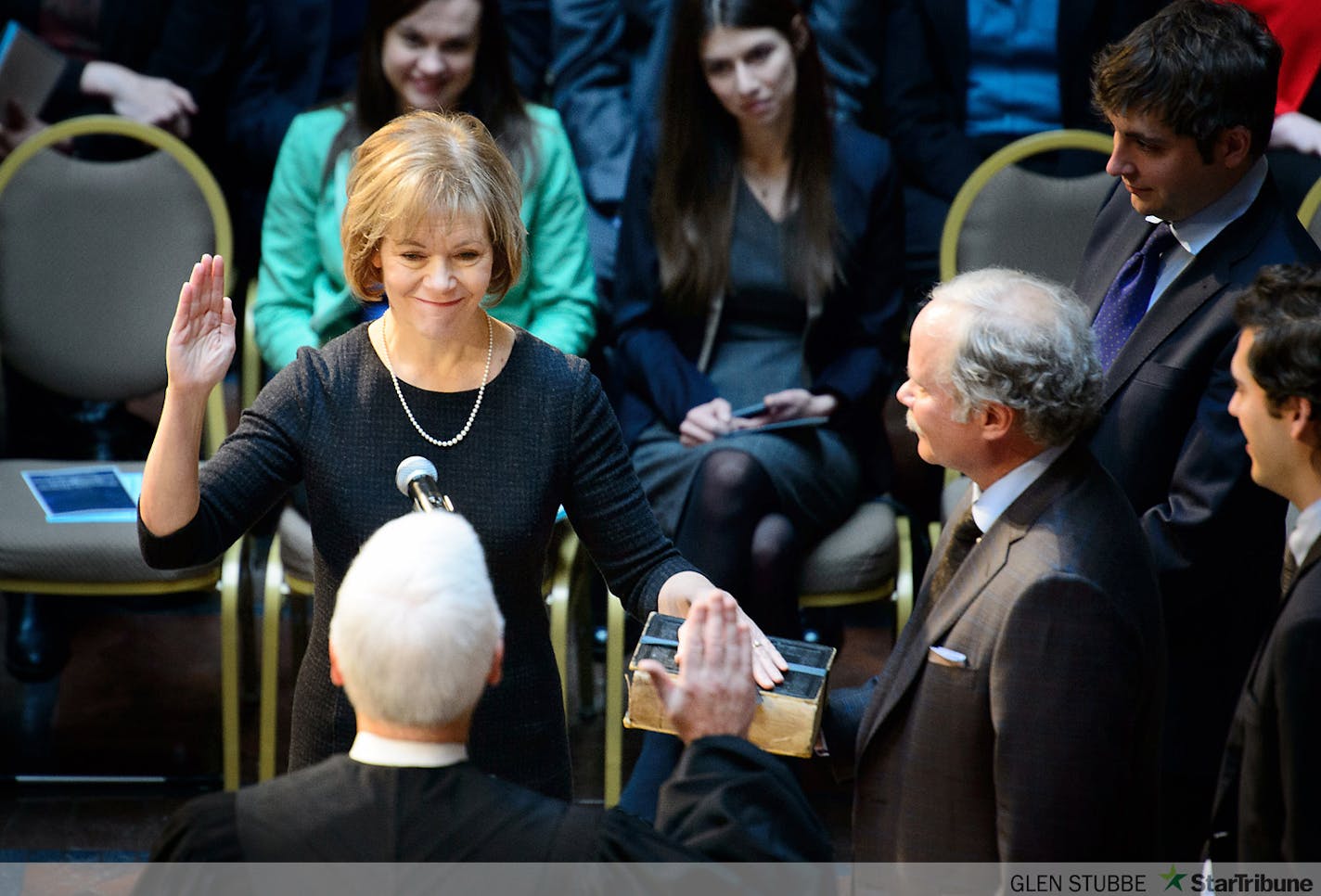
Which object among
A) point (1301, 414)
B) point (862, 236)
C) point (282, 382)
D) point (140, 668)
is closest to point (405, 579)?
point (282, 382)

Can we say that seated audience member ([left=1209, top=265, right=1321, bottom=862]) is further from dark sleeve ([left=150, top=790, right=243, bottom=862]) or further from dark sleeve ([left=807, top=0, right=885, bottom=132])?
dark sleeve ([left=807, top=0, right=885, bottom=132])

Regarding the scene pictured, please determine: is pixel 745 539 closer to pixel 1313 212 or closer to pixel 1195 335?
pixel 1195 335

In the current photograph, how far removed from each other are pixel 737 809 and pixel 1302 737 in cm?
62

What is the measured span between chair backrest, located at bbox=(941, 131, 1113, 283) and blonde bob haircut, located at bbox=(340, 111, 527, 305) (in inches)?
68.4

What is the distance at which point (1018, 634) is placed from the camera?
6.31ft

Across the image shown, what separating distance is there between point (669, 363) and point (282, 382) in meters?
1.51

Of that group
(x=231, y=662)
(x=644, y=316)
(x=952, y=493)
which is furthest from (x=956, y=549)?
(x=231, y=662)

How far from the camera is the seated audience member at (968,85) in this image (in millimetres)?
4043

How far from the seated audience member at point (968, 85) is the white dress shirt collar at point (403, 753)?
2672mm

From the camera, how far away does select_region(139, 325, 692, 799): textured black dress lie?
2180 millimetres

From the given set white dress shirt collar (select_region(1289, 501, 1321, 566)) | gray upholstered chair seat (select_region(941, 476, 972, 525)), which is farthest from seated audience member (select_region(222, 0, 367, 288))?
white dress shirt collar (select_region(1289, 501, 1321, 566))

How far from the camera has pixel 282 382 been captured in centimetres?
222

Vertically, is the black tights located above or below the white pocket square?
below

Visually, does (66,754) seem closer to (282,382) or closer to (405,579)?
(282,382)
